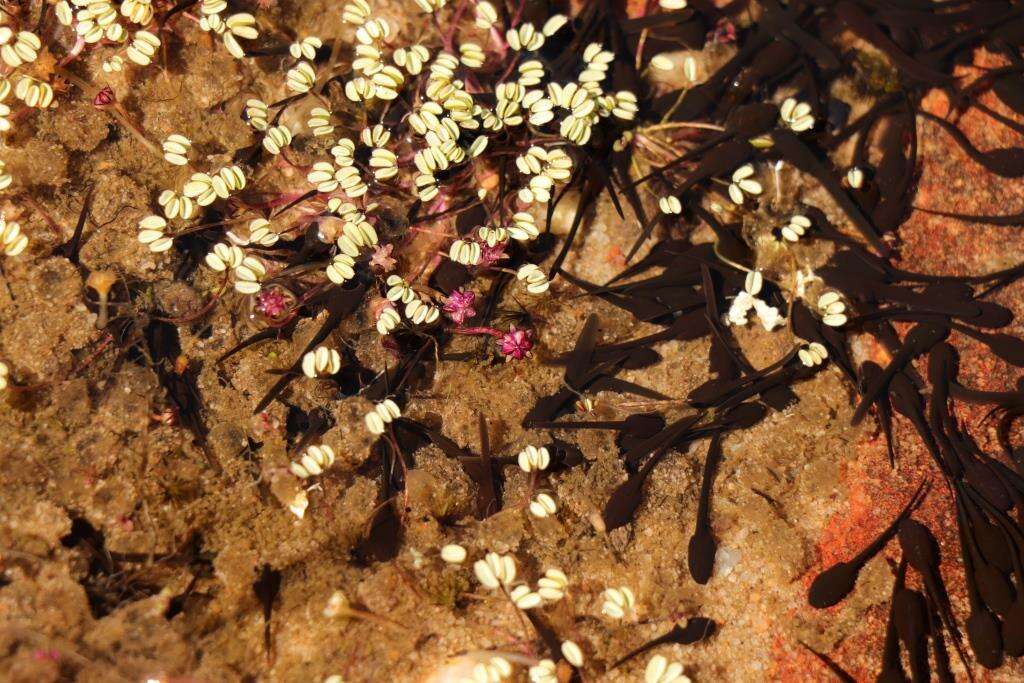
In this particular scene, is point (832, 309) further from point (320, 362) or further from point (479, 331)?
point (320, 362)

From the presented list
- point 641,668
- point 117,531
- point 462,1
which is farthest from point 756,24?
point 117,531

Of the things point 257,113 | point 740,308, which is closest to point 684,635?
point 740,308

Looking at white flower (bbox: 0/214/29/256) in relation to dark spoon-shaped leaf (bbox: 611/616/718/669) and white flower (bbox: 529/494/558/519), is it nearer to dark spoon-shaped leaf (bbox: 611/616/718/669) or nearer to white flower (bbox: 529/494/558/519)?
white flower (bbox: 529/494/558/519)

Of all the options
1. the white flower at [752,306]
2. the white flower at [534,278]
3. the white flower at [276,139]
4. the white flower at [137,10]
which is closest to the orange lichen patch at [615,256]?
the white flower at [534,278]

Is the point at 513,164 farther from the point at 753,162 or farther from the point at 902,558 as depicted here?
the point at 902,558

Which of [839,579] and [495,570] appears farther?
[839,579]
